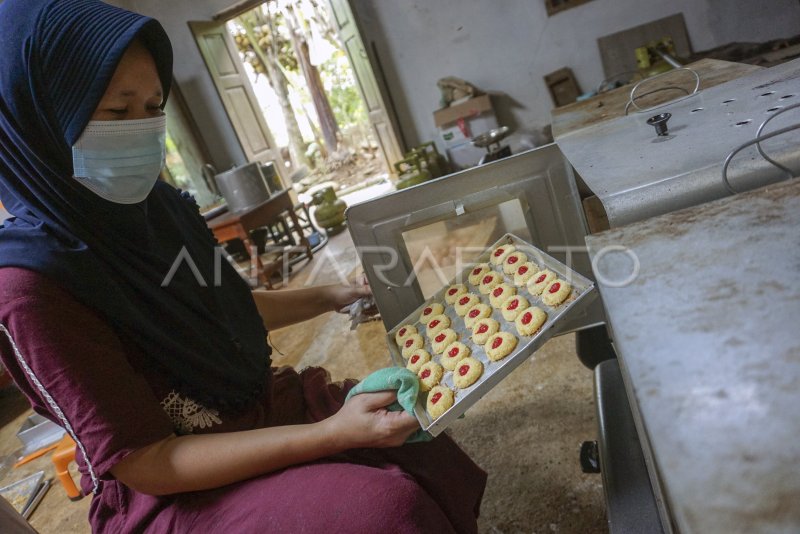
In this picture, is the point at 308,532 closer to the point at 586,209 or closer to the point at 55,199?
the point at 55,199

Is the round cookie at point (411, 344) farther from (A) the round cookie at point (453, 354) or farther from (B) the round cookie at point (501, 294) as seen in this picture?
(B) the round cookie at point (501, 294)

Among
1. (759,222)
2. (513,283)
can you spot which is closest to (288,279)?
(513,283)

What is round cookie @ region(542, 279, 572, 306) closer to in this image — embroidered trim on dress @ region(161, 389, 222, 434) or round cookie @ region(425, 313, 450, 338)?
round cookie @ region(425, 313, 450, 338)

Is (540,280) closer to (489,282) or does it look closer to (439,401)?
(489,282)

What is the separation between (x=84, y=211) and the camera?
105 cm

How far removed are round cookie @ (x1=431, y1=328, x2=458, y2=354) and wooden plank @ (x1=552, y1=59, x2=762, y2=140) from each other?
2.38ft

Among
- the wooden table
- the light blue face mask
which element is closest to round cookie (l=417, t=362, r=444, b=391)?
the light blue face mask

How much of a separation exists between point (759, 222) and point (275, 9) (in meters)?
12.3

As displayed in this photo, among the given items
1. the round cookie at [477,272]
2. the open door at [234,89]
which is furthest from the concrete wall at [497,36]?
the round cookie at [477,272]

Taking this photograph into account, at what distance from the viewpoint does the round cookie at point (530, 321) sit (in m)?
1.09

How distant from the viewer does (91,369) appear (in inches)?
35.2

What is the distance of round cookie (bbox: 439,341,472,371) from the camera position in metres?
1.16

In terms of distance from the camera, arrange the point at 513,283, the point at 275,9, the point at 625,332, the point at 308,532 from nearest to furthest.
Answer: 1. the point at 625,332
2. the point at 308,532
3. the point at 513,283
4. the point at 275,9

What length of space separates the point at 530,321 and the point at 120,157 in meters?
0.96
